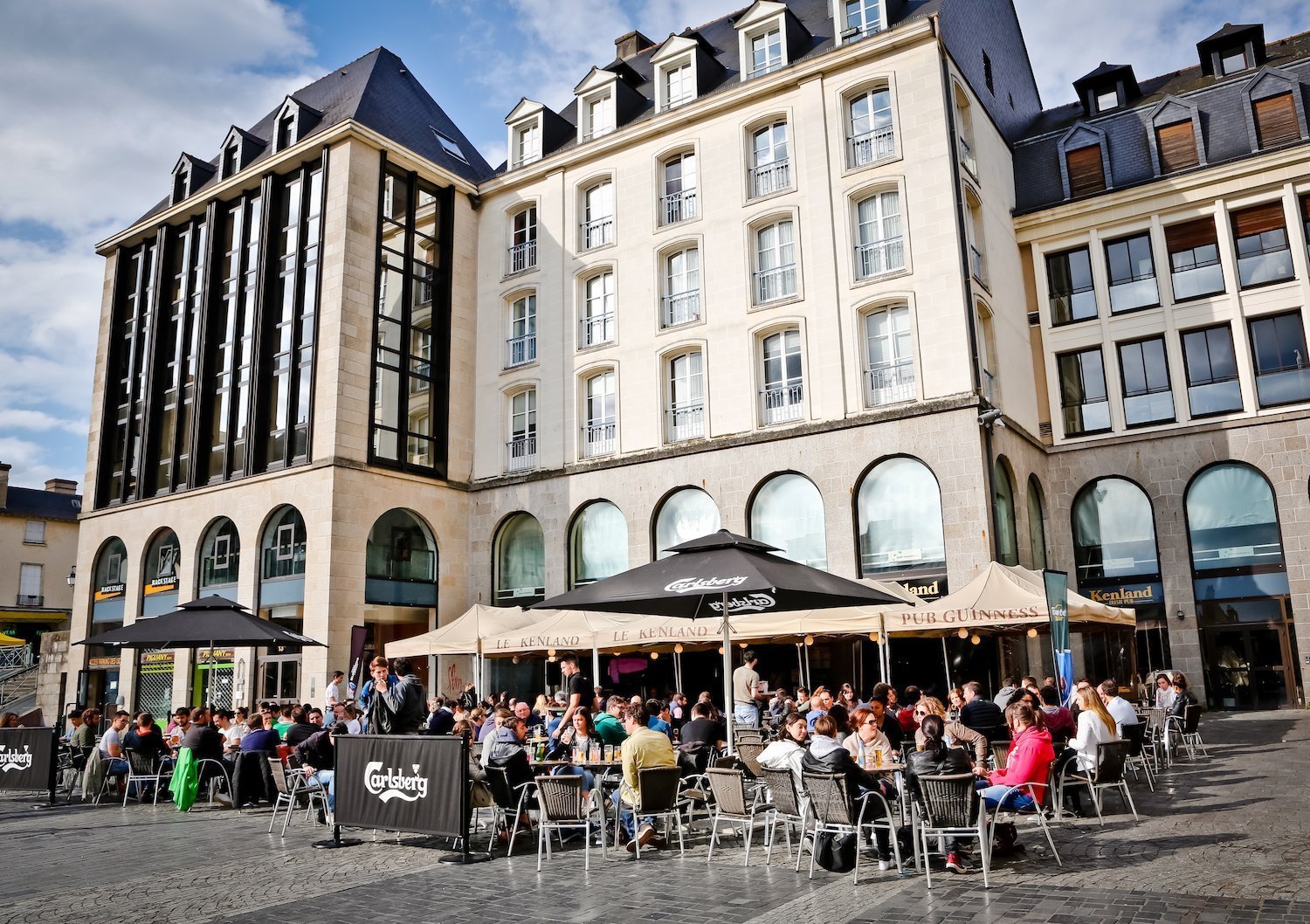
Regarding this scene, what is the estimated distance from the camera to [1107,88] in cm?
2845

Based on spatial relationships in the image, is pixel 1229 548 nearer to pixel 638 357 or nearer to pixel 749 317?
pixel 749 317

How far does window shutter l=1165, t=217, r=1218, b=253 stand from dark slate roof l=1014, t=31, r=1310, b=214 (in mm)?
1396

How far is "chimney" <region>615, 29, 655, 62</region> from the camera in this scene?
32250 millimetres

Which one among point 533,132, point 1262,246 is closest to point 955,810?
point 1262,246

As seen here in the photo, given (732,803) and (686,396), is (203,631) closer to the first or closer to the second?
(732,803)

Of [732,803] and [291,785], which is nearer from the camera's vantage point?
[732,803]

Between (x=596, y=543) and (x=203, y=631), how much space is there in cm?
1211

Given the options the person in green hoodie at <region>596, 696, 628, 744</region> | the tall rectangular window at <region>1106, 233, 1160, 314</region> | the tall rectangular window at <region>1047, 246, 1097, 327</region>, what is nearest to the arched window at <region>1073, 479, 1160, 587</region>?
the tall rectangular window at <region>1047, 246, 1097, 327</region>

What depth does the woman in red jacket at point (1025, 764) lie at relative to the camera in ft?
28.5

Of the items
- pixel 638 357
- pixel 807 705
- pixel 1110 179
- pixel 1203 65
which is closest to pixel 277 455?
pixel 638 357

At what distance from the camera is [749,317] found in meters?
24.2

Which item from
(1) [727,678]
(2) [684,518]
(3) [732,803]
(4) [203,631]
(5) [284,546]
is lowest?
(3) [732,803]

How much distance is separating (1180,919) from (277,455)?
24683 millimetres

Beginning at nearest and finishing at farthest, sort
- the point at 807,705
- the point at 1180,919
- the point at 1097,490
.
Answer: the point at 1180,919 → the point at 807,705 → the point at 1097,490
